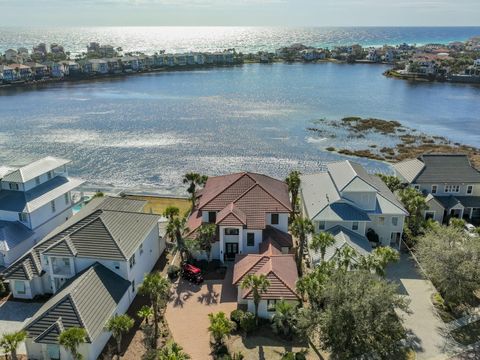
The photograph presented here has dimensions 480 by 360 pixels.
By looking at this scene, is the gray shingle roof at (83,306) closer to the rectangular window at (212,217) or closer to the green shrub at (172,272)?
the green shrub at (172,272)

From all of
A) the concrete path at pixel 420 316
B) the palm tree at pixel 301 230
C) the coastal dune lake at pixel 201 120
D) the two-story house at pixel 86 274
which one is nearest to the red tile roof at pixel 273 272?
the palm tree at pixel 301 230

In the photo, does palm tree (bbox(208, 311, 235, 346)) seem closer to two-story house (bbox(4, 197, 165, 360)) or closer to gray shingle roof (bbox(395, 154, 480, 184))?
two-story house (bbox(4, 197, 165, 360))

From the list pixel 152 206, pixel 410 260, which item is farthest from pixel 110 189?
pixel 410 260

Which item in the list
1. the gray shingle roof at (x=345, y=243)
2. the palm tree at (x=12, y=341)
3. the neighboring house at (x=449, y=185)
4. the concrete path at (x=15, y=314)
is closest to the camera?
the palm tree at (x=12, y=341)

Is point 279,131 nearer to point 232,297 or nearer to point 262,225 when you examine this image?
point 262,225

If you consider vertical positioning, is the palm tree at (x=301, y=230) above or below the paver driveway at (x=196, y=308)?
above

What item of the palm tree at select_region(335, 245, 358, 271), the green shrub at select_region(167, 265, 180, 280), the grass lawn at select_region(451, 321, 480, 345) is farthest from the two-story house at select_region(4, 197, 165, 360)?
the grass lawn at select_region(451, 321, 480, 345)
